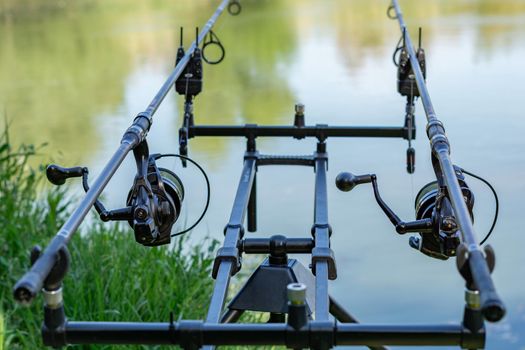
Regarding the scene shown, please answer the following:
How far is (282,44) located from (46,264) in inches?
387

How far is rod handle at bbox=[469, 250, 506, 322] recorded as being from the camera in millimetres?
947

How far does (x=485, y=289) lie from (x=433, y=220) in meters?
0.59

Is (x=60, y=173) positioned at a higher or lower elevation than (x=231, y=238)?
higher

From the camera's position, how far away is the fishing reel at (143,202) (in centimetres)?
164

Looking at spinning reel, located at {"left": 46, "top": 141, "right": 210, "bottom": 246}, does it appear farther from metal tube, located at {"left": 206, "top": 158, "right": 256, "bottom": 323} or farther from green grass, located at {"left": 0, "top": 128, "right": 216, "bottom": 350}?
green grass, located at {"left": 0, "top": 128, "right": 216, "bottom": 350}

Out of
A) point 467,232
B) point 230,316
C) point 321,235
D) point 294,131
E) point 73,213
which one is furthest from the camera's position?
point 294,131

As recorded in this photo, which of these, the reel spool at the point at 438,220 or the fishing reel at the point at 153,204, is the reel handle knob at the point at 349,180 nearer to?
the reel spool at the point at 438,220

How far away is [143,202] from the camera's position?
165 cm

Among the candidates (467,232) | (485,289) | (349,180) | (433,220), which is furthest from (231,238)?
(485,289)

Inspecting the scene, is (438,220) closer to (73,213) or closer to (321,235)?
(321,235)

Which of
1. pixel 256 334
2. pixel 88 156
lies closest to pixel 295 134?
pixel 256 334

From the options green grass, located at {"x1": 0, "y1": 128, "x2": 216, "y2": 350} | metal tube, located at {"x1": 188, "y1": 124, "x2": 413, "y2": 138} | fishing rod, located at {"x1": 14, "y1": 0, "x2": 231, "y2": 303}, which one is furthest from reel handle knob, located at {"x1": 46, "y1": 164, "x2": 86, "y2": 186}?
green grass, located at {"x1": 0, "y1": 128, "x2": 216, "y2": 350}

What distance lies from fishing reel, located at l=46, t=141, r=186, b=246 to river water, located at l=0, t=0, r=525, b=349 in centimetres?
76

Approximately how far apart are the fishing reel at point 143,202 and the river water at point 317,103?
76cm
